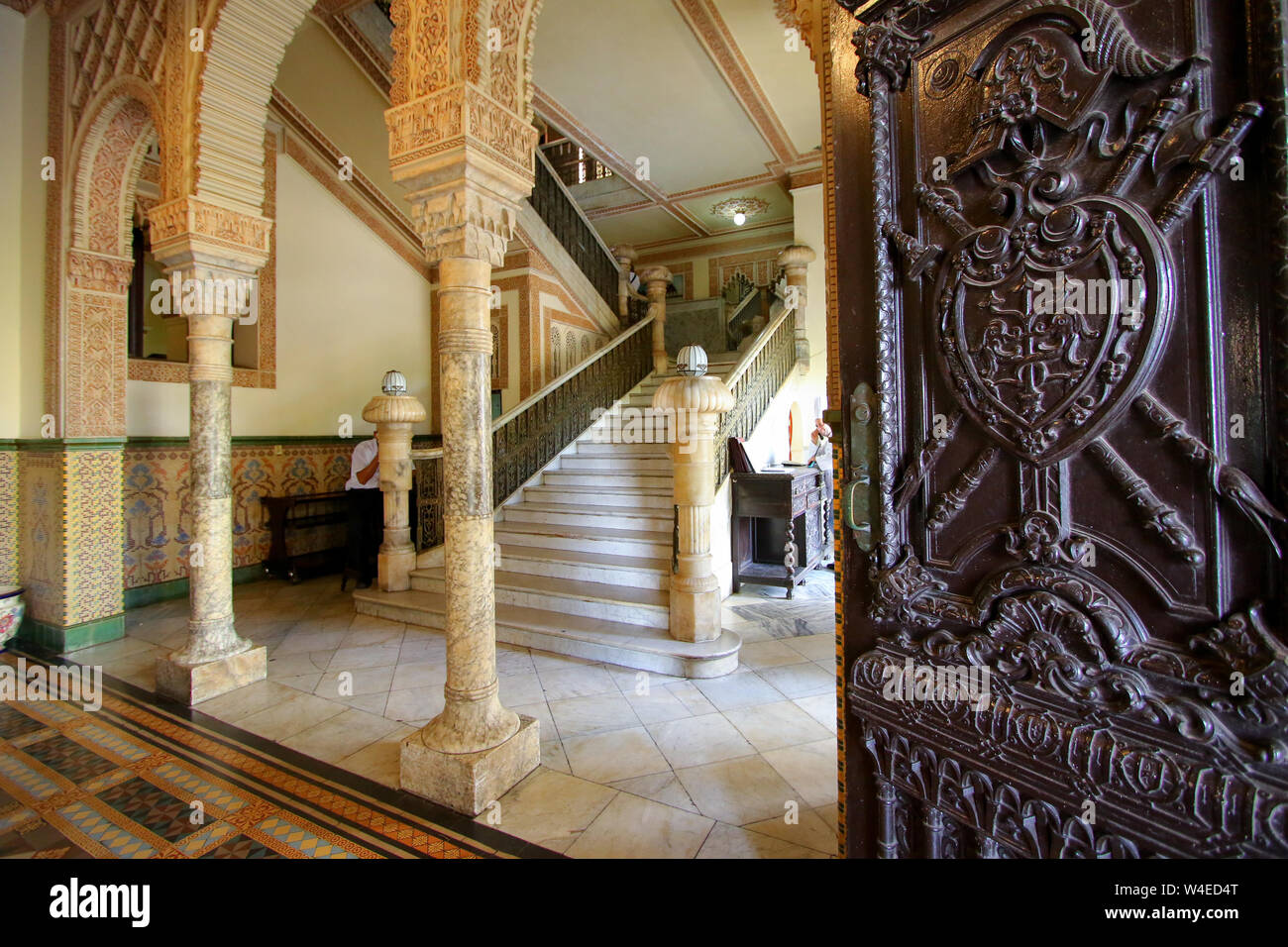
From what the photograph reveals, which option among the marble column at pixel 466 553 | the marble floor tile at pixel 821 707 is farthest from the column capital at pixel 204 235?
the marble floor tile at pixel 821 707

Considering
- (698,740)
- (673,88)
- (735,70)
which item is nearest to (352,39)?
(673,88)

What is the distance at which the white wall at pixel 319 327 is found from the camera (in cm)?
696

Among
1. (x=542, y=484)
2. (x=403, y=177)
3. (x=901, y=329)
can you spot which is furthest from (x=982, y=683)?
(x=542, y=484)

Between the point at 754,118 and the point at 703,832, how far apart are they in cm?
780

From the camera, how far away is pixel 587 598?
487 centimetres

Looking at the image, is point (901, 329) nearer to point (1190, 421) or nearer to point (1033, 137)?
point (1033, 137)

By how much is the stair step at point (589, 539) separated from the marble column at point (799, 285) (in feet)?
14.3

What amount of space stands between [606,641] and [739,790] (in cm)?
180

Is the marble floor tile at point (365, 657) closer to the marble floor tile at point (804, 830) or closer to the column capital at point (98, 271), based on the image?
the marble floor tile at point (804, 830)

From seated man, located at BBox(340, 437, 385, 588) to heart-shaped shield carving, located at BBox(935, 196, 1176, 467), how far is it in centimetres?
619

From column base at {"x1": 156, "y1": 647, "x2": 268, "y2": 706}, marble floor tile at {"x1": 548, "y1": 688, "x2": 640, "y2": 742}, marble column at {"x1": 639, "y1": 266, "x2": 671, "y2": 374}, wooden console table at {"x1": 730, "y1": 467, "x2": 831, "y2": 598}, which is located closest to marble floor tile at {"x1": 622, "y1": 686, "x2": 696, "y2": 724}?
marble floor tile at {"x1": 548, "y1": 688, "x2": 640, "y2": 742}

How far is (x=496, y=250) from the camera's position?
296cm

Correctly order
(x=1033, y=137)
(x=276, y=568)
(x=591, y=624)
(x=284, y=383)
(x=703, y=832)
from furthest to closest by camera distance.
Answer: (x=284, y=383), (x=276, y=568), (x=591, y=624), (x=703, y=832), (x=1033, y=137)

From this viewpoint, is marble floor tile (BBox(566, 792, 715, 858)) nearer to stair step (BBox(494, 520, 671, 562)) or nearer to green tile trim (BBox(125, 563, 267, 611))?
stair step (BBox(494, 520, 671, 562))
